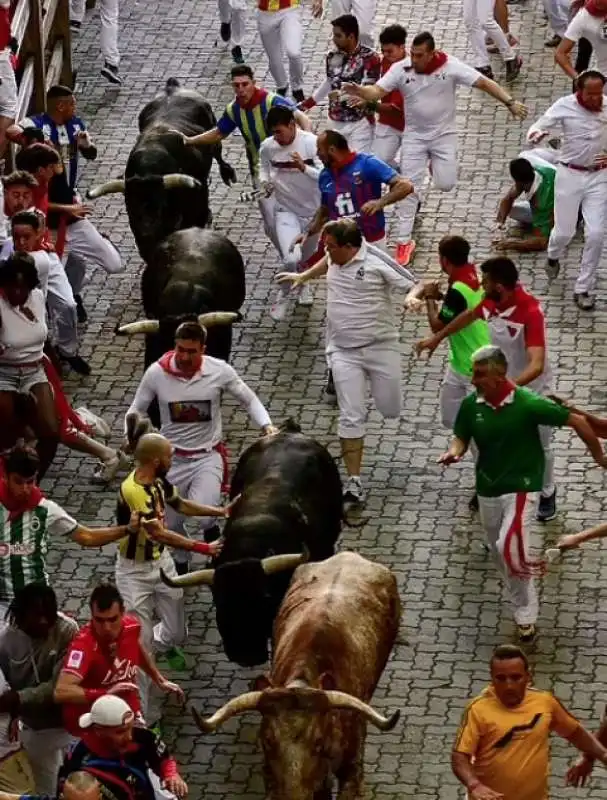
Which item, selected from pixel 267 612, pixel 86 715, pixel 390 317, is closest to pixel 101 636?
pixel 86 715

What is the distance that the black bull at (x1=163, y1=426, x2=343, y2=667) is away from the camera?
15.0 metres

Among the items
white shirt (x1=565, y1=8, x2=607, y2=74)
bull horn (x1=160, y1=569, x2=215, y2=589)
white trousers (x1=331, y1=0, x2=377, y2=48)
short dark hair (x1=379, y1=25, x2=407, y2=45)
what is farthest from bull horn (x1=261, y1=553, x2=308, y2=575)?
white trousers (x1=331, y1=0, x2=377, y2=48)

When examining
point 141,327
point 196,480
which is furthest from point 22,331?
point 196,480

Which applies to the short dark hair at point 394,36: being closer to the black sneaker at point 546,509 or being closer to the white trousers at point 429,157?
the white trousers at point 429,157

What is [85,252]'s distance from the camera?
793 inches

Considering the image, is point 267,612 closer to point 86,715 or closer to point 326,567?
point 326,567

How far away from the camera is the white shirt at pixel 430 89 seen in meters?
21.3

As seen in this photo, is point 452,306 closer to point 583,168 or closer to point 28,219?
point 28,219

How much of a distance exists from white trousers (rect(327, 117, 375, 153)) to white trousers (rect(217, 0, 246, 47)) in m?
3.63

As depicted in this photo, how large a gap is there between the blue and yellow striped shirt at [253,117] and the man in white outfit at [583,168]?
234 centimetres

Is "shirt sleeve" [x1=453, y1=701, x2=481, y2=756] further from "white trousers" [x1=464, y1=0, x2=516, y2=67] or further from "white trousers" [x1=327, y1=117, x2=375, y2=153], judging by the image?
"white trousers" [x1=464, y1=0, x2=516, y2=67]

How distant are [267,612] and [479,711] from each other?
264 cm

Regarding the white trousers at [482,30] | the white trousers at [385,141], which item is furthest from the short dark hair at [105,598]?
the white trousers at [482,30]

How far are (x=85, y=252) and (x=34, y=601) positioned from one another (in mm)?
7015
